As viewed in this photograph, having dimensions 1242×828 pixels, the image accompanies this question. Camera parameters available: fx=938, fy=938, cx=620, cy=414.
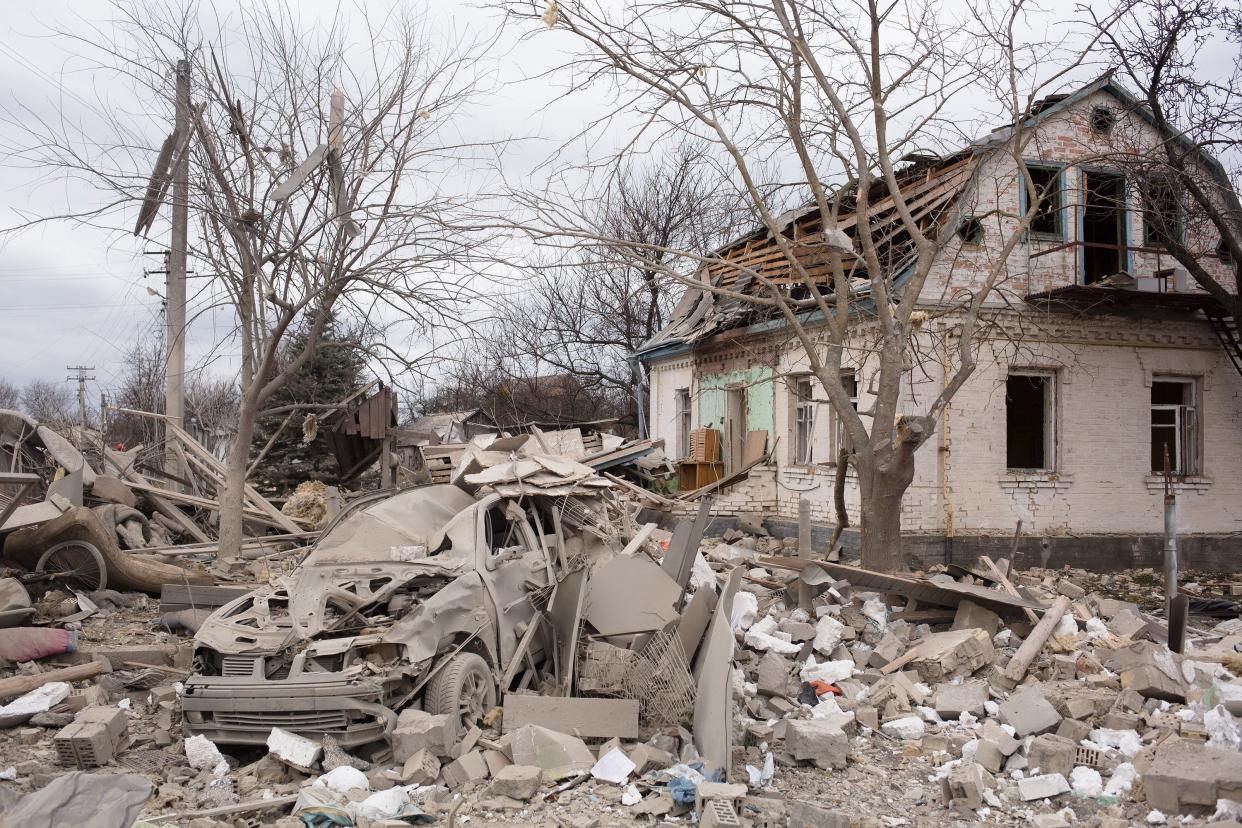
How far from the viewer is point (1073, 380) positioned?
47.6 ft

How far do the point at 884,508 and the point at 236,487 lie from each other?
25.2ft

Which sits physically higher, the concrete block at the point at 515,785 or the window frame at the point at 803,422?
the window frame at the point at 803,422

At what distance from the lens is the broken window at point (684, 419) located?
851 inches

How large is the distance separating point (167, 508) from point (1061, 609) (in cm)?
1248

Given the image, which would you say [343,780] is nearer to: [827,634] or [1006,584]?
[827,634]

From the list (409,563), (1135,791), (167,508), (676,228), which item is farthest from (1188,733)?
(676,228)

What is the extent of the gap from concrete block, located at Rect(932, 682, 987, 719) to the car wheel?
343 centimetres

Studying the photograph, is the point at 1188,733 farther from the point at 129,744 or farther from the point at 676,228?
the point at 676,228

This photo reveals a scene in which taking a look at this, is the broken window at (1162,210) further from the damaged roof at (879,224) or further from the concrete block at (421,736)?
the concrete block at (421,736)

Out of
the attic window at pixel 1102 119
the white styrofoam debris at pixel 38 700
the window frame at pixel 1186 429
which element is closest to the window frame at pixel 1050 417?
the window frame at pixel 1186 429

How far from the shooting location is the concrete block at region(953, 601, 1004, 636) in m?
8.88

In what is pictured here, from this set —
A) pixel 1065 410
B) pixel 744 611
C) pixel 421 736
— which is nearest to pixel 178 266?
pixel 744 611

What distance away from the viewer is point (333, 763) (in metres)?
5.61

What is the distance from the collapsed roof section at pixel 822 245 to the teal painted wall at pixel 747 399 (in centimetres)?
94
